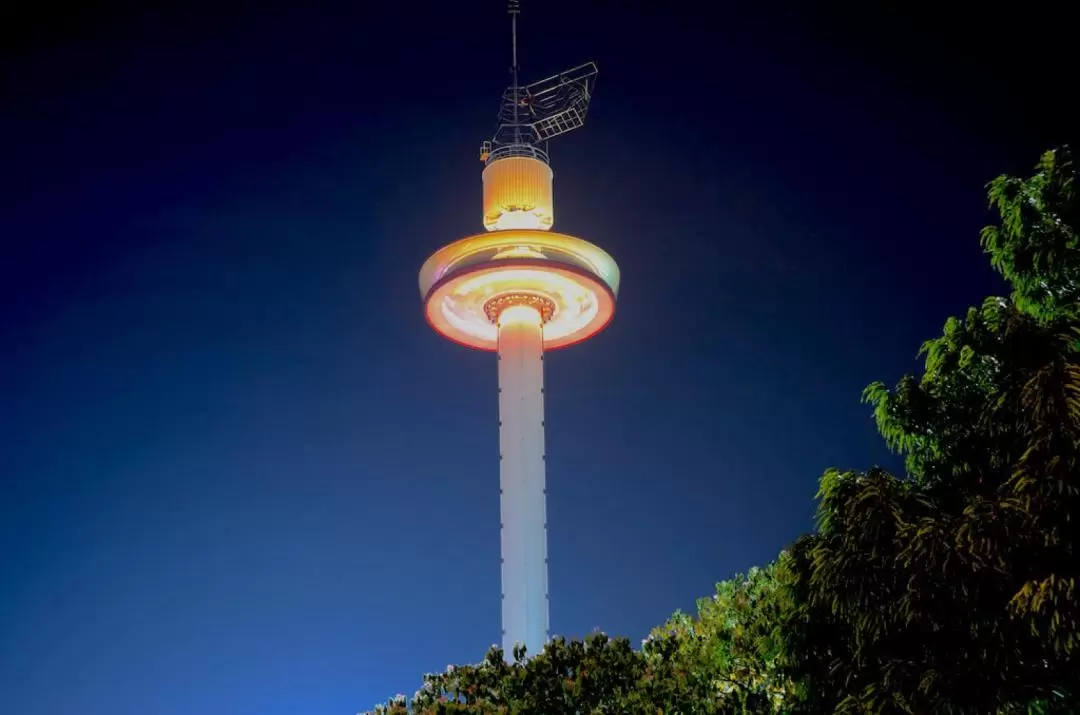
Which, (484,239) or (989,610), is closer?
(989,610)

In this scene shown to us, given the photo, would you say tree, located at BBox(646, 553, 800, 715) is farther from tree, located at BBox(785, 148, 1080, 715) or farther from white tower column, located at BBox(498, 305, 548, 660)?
white tower column, located at BBox(498, 305, 548, 660)

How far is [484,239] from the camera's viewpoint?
52625mm

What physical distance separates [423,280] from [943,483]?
3675cm

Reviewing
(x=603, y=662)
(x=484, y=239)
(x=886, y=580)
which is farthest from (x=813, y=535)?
(x=484, y=239)

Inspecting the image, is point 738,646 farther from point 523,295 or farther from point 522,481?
point 523,295

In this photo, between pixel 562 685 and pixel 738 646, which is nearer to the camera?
pixel 562 685

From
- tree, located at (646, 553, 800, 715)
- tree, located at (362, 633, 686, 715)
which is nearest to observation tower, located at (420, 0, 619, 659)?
tree, located at (646, 553, 800, 715)

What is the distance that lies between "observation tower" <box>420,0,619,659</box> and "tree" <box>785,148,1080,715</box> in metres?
32.3

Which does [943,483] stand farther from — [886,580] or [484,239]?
[484,239]

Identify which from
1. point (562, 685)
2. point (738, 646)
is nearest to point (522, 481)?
point (738, 646)

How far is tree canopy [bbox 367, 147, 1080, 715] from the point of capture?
56.7ft

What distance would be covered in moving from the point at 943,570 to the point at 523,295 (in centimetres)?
3888

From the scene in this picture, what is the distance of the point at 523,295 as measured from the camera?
183 ft

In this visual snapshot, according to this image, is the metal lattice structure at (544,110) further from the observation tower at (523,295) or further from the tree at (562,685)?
the tree at (562,685)
